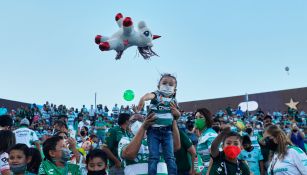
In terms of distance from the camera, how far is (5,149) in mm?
4684

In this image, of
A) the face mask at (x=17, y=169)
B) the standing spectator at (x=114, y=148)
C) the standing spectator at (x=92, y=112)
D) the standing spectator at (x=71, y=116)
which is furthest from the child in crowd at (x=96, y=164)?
the standing spectator at (x=92, y=112)

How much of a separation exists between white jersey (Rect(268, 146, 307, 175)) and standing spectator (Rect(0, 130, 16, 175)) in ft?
10.2

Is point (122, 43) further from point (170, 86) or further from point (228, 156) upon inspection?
point (228, 156)

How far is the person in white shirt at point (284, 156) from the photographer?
416 cm

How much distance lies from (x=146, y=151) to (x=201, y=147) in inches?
68.4

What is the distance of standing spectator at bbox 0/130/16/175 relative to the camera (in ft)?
13.9

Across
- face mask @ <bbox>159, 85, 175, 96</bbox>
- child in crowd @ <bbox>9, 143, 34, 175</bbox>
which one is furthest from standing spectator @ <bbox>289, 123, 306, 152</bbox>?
child in crowd @ <bbox>9, 143, 34, 175</bbox>

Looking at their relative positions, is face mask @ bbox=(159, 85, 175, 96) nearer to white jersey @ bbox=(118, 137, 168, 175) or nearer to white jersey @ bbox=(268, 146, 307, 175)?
white jersey @ bbox=(118, 137, 168, 175)

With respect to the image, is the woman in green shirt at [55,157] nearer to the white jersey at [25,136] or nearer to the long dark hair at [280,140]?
the long dark hair at [280,140]

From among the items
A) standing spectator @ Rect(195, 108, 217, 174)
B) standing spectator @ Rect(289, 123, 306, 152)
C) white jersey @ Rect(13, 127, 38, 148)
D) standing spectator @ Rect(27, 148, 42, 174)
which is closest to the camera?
standing spectator @ Rect(27, 148, 42, 174)

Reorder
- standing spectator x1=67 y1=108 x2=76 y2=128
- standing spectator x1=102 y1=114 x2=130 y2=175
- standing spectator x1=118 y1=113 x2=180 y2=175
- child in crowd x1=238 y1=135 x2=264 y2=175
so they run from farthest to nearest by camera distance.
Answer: standing spectator x1=67 y1=108 x2=76 y2=128 → child in crowd x1=238 y1=135 x2=264 y2=175 → standing spectator x1=102 y1=114 x2=130 y2=175 → standing spectator x1=118 y1=113 x2=180 y2=175

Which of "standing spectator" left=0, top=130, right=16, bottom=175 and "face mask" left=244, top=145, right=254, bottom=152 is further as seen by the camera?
"face mask" left=244, top=145, right=254, bottom=152

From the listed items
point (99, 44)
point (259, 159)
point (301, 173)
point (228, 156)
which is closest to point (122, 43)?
point (99, 44)

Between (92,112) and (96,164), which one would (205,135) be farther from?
(92,112)
